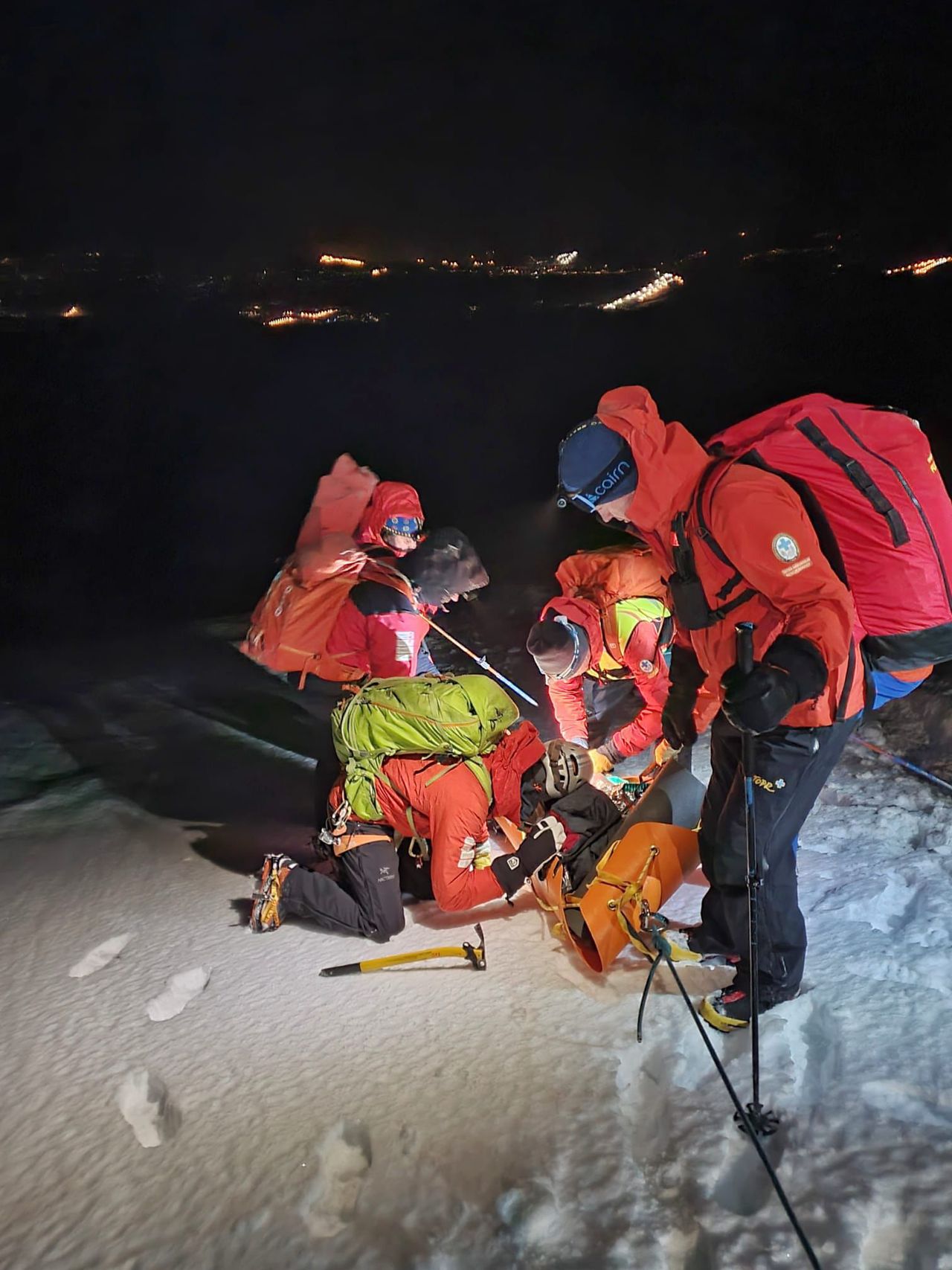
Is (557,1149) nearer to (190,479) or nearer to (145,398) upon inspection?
(190,479)

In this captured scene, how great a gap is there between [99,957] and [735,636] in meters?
2.86

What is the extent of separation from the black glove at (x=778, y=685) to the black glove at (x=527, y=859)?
1356 millimetres

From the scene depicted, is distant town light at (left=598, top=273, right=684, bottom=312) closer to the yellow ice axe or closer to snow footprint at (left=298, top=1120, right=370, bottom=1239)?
the yellow ice axe

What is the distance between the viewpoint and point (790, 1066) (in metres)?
2.31

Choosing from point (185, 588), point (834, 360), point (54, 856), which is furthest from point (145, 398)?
point (54, 856)

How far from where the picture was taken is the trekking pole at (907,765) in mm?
3998

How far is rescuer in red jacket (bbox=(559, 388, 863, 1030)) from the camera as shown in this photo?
221 cm

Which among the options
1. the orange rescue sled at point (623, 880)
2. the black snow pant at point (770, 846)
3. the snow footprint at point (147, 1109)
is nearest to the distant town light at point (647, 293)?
the orange rescue sled at point (623, 880)

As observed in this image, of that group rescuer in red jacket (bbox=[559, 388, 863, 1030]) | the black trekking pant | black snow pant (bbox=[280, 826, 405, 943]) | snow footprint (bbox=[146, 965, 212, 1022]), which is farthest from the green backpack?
rescuer in red jacket (bbox=[559, 388, 863, 1030])

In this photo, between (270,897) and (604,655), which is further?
(604,655)

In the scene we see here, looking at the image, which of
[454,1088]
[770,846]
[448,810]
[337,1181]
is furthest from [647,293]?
[337,1181]

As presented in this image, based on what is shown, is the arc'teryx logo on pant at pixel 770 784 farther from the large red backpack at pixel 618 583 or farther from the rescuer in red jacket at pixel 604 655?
the large red backpack at pixel 618 583

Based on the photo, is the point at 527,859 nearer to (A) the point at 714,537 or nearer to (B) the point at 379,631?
(B) the point at 379,631

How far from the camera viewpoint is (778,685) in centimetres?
217
